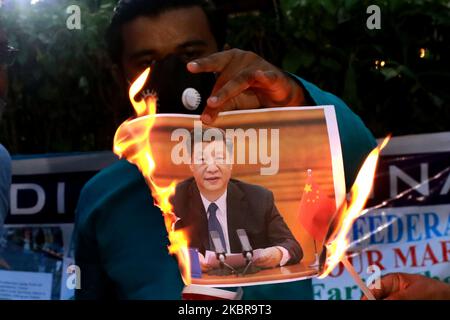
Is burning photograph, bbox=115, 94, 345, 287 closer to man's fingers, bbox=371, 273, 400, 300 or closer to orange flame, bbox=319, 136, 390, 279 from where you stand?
orange flame, bbox=319, 136, 390, 279

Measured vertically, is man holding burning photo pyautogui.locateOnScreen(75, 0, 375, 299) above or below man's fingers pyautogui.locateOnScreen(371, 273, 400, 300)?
above

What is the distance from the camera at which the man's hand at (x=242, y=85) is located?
1.50m

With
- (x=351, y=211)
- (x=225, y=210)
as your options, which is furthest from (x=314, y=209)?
(x=225, y=210)

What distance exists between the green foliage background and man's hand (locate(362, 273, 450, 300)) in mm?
421

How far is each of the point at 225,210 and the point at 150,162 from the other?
0.23 meters

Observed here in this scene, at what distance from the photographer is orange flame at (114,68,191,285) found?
1610 mm

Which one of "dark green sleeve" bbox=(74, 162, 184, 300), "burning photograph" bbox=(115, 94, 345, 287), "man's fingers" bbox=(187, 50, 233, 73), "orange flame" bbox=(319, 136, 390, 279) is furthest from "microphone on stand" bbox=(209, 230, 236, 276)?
"man's fingers" bbox=(187, 50, 233, 73)

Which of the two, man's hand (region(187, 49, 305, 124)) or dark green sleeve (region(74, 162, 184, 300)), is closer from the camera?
man's hand (region(187, 49, 305, 124))

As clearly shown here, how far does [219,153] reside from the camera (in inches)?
63.2

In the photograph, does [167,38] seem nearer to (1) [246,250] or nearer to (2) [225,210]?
(2) [225,210]

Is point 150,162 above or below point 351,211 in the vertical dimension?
above

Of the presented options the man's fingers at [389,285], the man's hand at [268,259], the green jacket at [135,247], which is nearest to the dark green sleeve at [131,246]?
the green jacket at [135,247]

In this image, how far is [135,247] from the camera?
1686 millimetres

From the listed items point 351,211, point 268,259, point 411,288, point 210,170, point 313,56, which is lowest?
point 411,288
